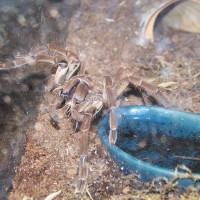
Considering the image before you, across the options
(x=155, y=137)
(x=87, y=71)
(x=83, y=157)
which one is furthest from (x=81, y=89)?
(x=87, y=71)

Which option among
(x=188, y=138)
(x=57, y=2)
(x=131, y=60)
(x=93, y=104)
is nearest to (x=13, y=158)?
(x=93, y=104)

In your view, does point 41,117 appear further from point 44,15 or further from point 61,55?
point 44,15

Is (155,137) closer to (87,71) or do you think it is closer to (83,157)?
(83,157)

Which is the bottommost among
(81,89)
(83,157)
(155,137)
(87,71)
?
(87,71)

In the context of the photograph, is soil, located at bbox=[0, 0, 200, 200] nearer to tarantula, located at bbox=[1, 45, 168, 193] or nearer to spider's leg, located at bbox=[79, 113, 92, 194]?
spider's leg, located at bbox=[79, 113, 92, 194]

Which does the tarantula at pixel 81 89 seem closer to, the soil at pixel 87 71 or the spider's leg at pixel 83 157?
the spider's leg at pixel 83 157
